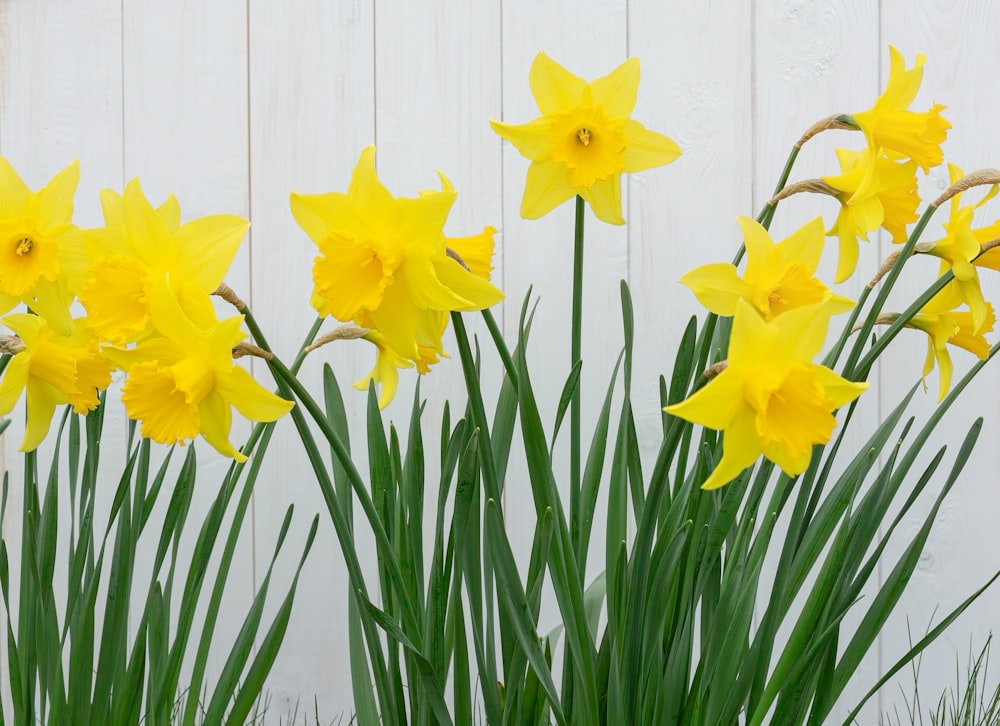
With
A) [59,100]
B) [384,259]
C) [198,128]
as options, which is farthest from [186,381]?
[59,100]

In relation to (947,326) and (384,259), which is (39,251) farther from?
(947,326)

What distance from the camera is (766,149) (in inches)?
47.4

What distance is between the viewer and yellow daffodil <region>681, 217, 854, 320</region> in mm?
624

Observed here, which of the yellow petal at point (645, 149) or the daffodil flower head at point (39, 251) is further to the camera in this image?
the yellow petal at point (645, 149)

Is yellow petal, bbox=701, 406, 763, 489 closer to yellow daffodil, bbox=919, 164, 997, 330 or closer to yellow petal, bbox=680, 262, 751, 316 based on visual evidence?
yellow petal, bbox=680, 262, 751, 316

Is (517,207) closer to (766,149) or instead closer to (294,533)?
(766,149)

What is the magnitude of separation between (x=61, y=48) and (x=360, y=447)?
770mm

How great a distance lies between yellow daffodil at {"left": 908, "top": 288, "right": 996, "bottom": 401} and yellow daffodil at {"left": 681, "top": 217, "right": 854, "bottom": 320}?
0.79 ft

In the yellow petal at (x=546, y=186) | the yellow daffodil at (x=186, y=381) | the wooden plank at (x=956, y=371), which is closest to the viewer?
the yellow daffodil at (x=186, y=381)

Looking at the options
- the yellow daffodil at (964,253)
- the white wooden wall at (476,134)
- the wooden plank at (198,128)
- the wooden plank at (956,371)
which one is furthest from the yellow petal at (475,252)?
the wooden plank at (956,371)

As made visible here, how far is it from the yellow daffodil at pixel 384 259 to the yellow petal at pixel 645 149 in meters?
0.24

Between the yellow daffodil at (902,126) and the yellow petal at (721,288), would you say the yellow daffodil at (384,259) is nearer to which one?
the yellow petal at (721,288)

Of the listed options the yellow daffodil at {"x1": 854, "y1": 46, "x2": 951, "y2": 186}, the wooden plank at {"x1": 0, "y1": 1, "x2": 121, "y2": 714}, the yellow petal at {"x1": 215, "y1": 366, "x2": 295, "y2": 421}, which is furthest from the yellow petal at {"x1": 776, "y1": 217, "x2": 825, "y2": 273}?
the wooden plank at {"x1": 0, "y1": 1, "x2": 121, "y2": 714}

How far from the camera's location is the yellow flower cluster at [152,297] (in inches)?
21.1
